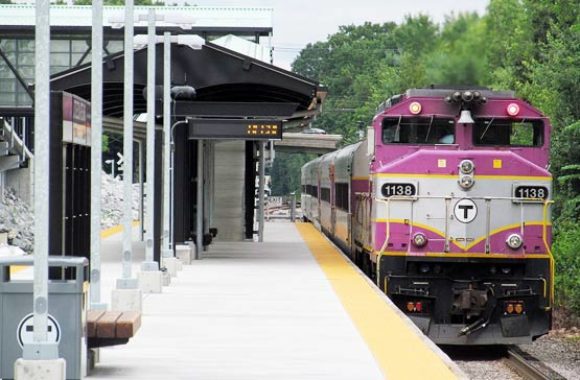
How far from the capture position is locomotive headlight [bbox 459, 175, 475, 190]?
20297 millimetres

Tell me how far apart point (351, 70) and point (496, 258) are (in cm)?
579

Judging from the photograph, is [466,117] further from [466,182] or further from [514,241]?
[514,241]

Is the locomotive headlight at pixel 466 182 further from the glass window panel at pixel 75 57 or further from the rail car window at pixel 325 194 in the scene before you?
the glass window panel at pixel 75 57

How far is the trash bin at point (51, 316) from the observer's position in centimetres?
1158

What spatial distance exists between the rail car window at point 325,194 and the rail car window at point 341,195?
4.23 metres

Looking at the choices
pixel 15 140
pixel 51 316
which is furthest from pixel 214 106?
pixel 15 140

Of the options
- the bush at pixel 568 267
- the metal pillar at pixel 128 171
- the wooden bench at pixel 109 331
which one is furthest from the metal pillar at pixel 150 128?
the wooden bench at pixel 109 331

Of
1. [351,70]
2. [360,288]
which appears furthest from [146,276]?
[351,70]

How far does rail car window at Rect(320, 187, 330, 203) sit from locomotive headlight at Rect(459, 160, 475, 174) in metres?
20.1

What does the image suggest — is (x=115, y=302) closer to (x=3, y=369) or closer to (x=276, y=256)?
(x=3, y=369)

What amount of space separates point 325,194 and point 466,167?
73.4 ft

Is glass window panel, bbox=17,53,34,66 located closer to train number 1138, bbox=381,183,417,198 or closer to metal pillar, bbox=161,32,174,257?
metal pillar, bbox=161,32,174,257

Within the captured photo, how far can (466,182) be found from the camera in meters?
20.3

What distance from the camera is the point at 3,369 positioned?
1170 cm
